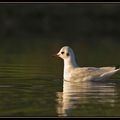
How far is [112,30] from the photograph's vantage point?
38.5 m

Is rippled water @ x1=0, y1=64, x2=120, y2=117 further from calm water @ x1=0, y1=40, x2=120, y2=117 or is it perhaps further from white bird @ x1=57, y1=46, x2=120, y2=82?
white bird @ x1=57, y1=46, x2=120, y2=82

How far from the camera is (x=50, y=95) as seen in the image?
15.1 meters

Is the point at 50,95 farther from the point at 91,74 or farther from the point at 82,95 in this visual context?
the point at 91,74

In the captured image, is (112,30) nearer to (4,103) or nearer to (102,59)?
(102,59)

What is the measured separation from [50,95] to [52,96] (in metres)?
0.11

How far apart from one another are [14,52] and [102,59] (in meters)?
3.65

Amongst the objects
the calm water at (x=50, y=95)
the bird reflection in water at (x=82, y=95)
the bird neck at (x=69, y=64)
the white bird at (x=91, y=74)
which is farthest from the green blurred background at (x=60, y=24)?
the bird reflection in water at (x=82, y=95)

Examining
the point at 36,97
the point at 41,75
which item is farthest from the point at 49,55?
the point at 36,97

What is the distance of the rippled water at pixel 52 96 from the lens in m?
13.4

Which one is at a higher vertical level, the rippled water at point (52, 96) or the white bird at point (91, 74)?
the white bird at point (91, 74)

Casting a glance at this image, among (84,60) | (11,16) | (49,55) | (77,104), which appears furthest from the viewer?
(11,16)

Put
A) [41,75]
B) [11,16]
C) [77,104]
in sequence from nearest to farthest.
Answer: [77,104], [41,75], [11,16]

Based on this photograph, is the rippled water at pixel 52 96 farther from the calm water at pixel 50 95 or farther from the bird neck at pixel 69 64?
the bird neck at pixel 69 64

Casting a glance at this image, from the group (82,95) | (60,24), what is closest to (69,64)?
(82,95)
